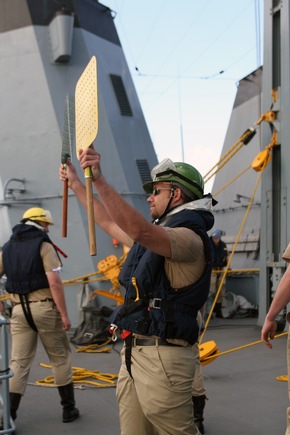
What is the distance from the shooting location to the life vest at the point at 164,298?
2674 millimetres

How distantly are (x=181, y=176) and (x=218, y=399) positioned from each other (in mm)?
2933

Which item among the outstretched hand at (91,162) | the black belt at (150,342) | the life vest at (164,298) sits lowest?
the black belt at (150,342)

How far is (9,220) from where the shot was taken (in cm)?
898

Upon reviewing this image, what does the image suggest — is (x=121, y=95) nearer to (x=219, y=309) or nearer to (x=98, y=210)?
(x=219, y=309)

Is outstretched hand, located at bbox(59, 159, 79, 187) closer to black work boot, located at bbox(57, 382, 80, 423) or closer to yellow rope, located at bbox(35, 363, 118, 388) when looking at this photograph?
black work boot, located at bbox(57, 382, 80, 423)

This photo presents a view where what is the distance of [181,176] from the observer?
285 cm

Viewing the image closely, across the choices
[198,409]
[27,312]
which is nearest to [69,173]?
[27,312]

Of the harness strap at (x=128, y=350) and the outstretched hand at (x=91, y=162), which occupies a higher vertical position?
the outstretched hand at (x=91, y=162)

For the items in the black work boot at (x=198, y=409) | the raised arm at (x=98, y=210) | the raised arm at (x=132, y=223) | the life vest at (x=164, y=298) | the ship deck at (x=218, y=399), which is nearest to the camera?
the raised arm at (x=132, y=223)

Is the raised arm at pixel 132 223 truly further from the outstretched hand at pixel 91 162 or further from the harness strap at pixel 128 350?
the harness strap at pixel 128 350

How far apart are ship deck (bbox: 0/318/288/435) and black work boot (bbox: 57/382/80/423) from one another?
6cm

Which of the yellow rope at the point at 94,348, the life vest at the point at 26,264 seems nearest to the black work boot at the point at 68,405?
the life vest at the point at 26,264

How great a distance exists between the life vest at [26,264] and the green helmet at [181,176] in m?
2.10

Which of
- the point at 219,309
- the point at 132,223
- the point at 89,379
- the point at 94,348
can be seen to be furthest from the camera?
the point at 219,309
